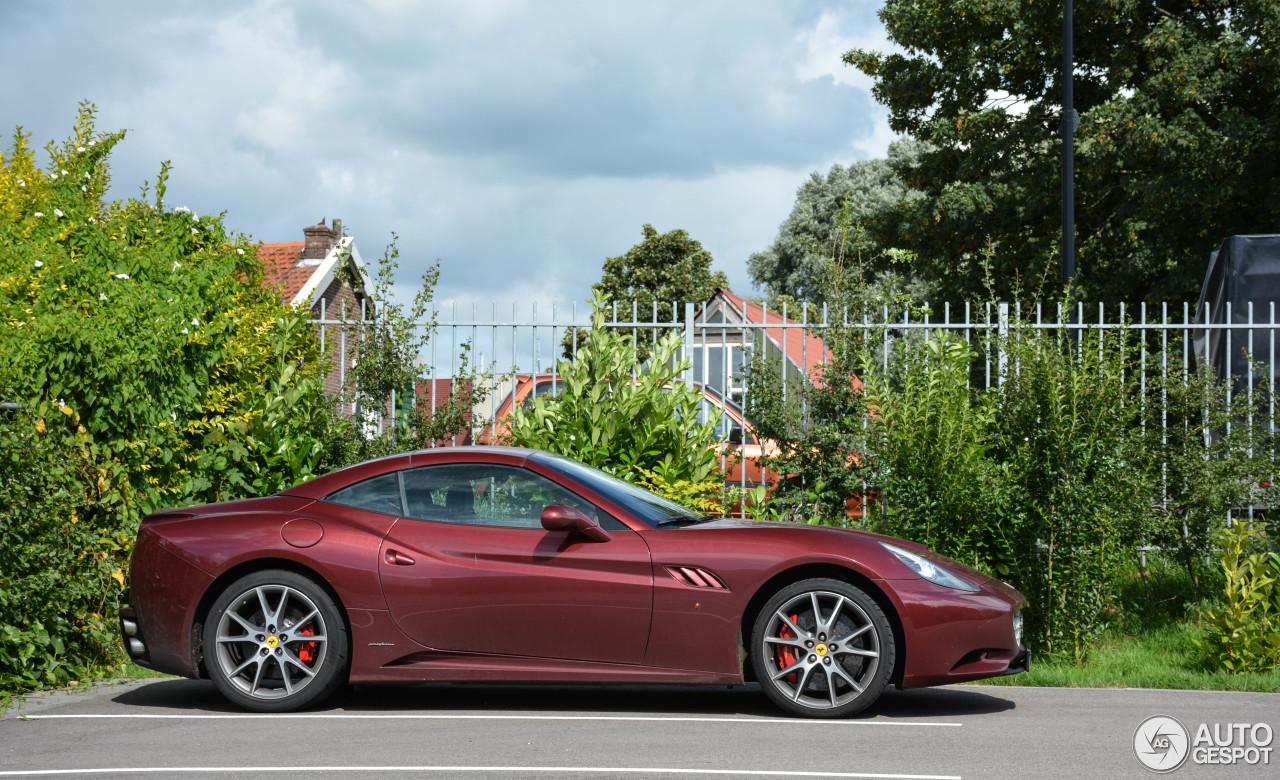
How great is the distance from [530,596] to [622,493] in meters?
0.82

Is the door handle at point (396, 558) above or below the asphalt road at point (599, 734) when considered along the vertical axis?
above

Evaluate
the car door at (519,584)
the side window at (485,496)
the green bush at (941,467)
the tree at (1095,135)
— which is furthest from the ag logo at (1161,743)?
the tree at (1095,135)

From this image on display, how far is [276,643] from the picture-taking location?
5852 millimetres

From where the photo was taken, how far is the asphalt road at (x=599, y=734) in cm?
454

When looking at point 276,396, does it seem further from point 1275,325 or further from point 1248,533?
point 1275,325

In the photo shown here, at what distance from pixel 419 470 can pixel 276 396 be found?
311 centimetres

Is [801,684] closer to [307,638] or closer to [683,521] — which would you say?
[683,521]

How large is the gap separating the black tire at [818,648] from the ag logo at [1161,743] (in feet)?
3.90

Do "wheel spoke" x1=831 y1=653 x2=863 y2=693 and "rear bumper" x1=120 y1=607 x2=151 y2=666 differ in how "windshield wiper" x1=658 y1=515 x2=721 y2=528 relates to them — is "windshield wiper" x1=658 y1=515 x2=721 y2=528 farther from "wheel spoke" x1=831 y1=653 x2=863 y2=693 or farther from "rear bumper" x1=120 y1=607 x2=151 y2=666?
"rear bumper" x1=120 y1=607 x2=151 y2=666

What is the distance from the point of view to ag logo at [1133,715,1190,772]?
471 centimetres

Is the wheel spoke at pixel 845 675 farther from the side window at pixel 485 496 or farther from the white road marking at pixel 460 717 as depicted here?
the side window at pixel 485 496

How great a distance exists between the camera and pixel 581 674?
5641 millimetres

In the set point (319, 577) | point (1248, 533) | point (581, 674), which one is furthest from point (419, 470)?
point (1248, 533)

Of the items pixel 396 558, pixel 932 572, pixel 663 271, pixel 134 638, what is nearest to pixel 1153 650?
pixel 932 572
